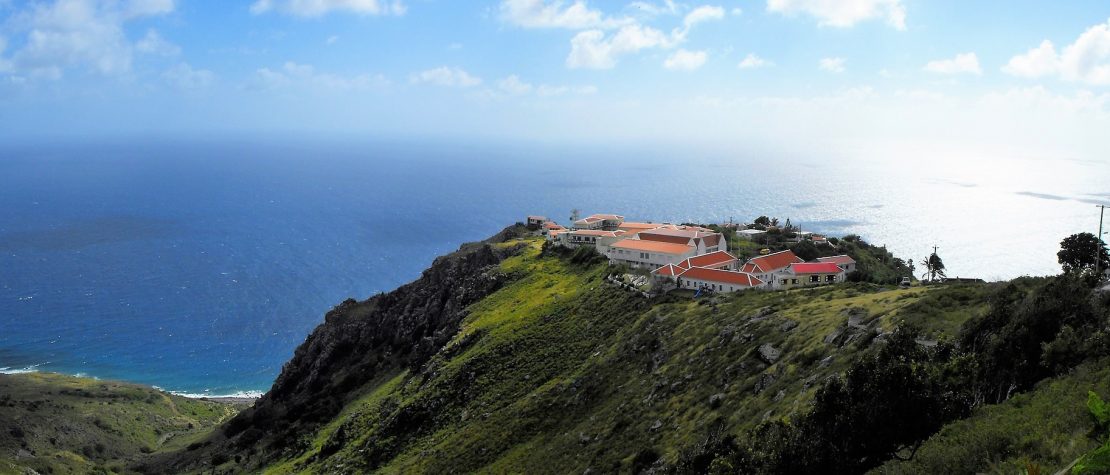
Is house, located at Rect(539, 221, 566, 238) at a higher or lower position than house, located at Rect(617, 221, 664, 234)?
lower

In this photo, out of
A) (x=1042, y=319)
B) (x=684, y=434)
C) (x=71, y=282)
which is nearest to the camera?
(x=1042, y=319)

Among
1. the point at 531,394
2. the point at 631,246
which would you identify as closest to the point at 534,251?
the point at 631,246

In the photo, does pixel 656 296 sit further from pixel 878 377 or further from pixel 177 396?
pixel 177 396

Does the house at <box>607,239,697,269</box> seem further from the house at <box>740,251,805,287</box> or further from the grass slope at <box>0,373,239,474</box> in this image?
the grass slope at <box>0,373,239,474</box>

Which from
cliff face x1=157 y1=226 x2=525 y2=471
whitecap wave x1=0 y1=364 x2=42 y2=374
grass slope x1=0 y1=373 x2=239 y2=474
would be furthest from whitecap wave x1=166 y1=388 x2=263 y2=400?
whitecap wave x1=0 y1=364 x2=42 y2=374

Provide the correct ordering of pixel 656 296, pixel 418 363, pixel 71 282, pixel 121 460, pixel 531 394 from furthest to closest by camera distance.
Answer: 1. pixel 71 282
2. pixel 121 460
3. pixel 418 363
4. pixel 656 296
5. pixel 531 394

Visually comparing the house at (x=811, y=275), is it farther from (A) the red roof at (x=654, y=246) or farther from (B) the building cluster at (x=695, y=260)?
(A) the red roof at (x=654, y=246)
